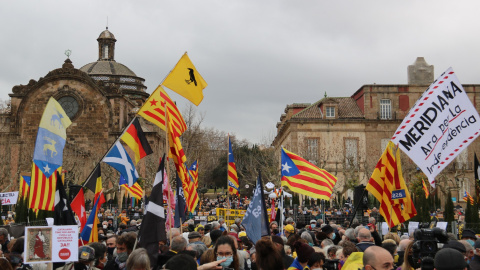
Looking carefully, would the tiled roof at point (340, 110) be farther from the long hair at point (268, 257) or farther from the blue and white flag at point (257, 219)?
the long hair at point (268, 257)

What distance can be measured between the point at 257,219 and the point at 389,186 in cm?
266

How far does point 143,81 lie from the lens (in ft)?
269

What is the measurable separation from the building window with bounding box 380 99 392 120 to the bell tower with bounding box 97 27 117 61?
36.0 meters

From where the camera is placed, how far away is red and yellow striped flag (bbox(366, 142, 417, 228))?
12.5m

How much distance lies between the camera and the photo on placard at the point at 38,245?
23.5 feet

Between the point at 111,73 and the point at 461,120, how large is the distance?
70.5 metres

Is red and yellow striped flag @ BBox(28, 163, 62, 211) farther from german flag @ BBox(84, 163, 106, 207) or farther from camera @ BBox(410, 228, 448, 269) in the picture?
camera @ BBox(410, 228, 448, 269)

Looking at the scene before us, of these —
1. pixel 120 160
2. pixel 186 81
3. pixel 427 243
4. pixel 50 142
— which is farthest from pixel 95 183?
pixel 427 243

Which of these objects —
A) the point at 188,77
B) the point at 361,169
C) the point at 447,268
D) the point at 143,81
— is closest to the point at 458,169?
the point at 361,169

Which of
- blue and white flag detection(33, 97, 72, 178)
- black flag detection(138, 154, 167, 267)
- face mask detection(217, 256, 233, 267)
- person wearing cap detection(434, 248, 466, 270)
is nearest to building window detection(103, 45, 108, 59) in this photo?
blue and white flag detection(33, 97, 72, 178)

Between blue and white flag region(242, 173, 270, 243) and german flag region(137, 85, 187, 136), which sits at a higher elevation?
german flag region(137, 85, 187, 136)

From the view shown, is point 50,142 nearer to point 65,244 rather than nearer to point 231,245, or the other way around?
point 65,244

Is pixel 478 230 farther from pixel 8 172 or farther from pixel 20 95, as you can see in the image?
pixel 20 95

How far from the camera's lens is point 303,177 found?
17.5 m
